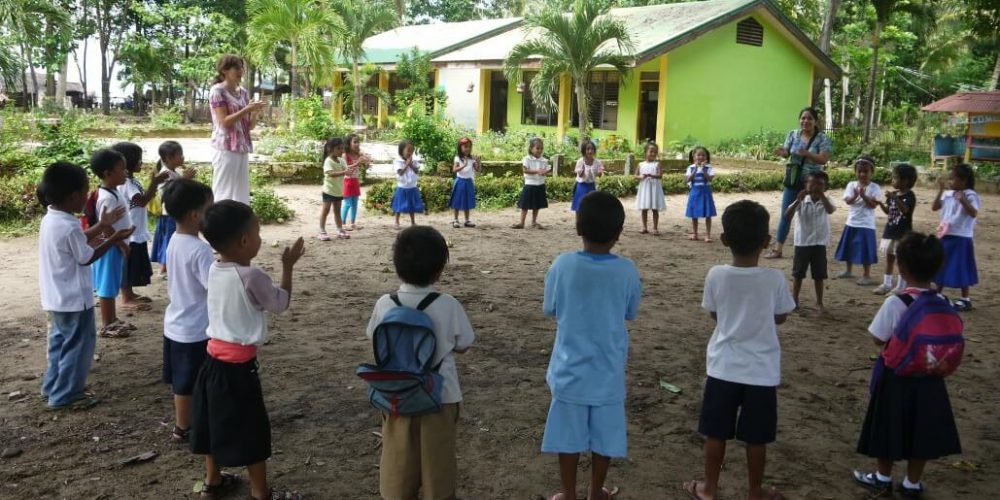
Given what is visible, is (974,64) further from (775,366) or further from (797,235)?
(775,366)

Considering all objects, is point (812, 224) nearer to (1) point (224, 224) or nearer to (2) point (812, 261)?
(2) point (812, 261)

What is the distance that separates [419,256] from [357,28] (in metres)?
24.9

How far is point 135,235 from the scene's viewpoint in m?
6.01

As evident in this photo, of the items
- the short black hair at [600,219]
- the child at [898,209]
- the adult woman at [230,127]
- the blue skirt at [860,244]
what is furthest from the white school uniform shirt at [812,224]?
the adult woman at [230,127]

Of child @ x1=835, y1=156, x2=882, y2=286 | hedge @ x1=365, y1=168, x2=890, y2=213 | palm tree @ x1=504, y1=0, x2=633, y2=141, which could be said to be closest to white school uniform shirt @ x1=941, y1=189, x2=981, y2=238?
child @ x1=835, y1=156, x2=882, y2=286

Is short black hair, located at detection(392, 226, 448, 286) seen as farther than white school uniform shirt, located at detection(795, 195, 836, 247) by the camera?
No

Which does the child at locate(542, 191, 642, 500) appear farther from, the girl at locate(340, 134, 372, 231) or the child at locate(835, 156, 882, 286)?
the girl at locate(340, 134, 372, 231)

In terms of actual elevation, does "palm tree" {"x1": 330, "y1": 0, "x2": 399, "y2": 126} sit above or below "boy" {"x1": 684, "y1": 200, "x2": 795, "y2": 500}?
above

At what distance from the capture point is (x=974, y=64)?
3173 cm

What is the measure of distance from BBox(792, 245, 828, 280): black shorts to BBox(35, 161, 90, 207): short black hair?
523cm

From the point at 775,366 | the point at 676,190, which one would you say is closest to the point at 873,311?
the point at 775,366

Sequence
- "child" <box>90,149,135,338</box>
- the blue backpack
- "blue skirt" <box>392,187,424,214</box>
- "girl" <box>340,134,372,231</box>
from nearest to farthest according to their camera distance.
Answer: the blue backpack, "child" <box>90,149,135,338</box>, "girl" <box>340,134,372,231</box>, "blue skirt" <box>392,187,424,214</box>

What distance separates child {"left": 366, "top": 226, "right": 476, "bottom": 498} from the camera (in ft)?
9.25

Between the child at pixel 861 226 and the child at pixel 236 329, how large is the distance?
5.62 metres
